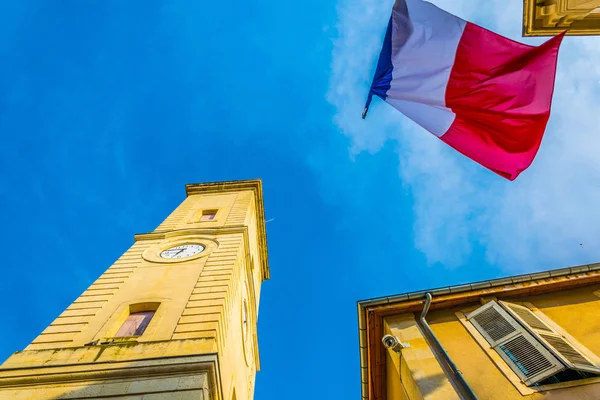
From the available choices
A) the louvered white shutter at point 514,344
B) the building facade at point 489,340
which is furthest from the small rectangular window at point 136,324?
the louvered white shutter at point 514,344

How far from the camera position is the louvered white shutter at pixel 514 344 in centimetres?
866

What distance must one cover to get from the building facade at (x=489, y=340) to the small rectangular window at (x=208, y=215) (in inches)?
598

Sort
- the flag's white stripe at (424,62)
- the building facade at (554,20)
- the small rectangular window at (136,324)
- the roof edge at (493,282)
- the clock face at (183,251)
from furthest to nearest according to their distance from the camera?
the clock face at (183,251)
the small rectangular window at (136,324)
the roof edge at (493,282)
the building facade at (554,20)
the flag's white stripe at (424,62)

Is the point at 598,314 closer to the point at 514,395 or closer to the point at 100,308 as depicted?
the point at 514,395

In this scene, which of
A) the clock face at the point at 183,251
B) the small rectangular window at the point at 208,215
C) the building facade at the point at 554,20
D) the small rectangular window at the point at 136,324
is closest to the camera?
the building facade at the point at 554,20

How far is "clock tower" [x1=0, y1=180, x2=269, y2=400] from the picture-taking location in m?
10.4

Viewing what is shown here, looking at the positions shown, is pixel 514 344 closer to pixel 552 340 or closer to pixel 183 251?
pixel 552 340

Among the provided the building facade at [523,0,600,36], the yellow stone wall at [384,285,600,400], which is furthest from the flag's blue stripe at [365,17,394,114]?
the yellow stone wall at [384,285,600,400]

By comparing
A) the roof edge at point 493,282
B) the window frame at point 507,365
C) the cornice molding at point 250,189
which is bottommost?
the window frame at point 507,365

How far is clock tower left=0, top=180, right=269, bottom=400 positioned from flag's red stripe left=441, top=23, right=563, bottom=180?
868 centimetres

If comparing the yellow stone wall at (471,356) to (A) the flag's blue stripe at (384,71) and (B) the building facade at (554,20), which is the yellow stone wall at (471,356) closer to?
(A) the flag's blue stripe at (384,71)

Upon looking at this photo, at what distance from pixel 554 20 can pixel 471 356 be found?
873cm

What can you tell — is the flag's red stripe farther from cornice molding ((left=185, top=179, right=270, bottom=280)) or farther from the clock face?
cornice molding ((left=185, top=179, right=270, bottom=280))

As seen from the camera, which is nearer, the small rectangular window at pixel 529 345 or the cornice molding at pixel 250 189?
the small rectangular window at pixel 529 345
